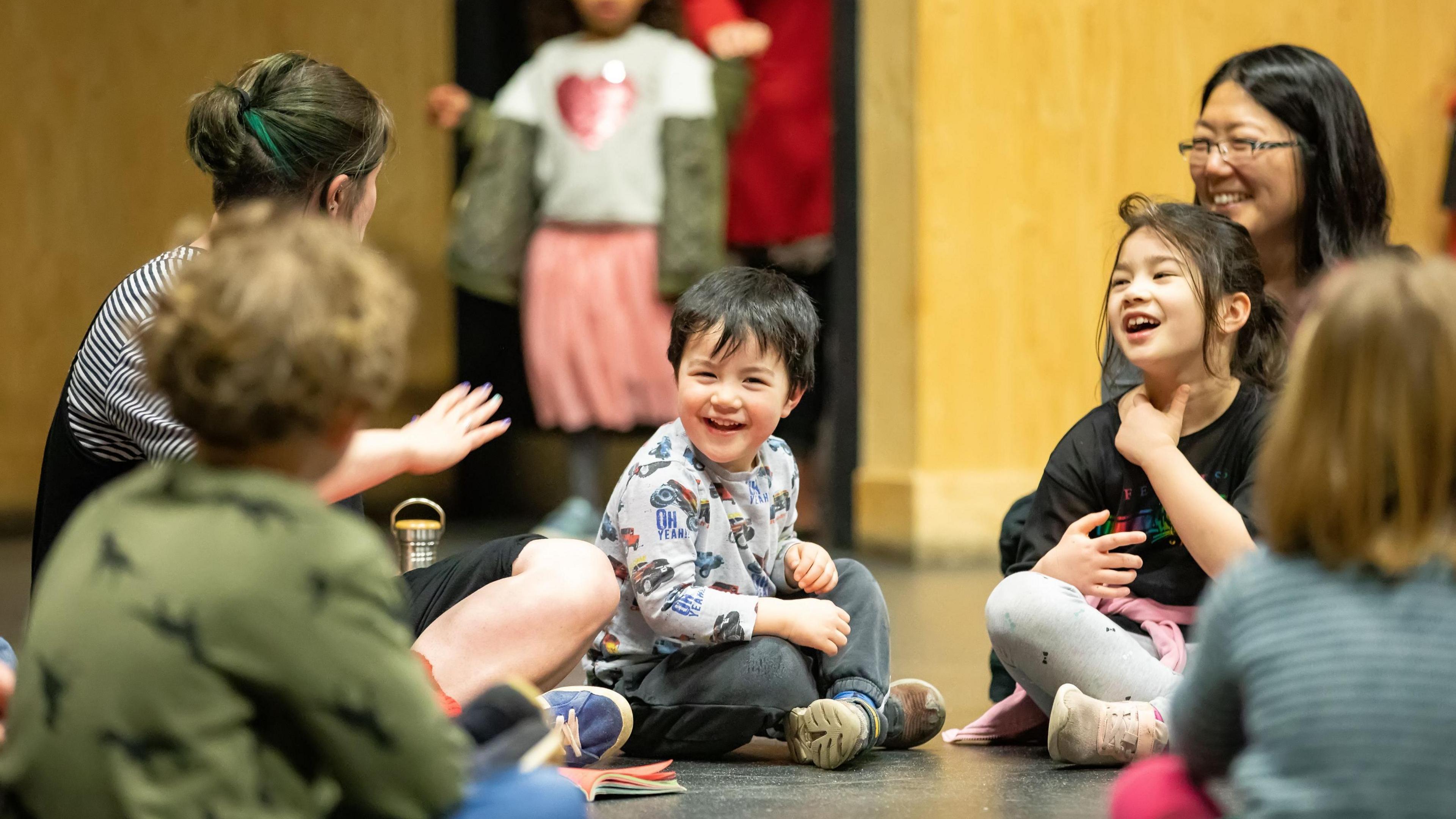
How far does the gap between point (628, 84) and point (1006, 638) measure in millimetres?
2935

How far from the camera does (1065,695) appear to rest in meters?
1.97

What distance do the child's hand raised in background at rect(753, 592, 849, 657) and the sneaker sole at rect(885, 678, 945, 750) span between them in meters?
0.16

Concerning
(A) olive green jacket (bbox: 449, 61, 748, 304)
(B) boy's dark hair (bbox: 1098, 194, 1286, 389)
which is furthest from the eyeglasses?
(A) olive green jacket (bbox: 449, 61, 748, 304)

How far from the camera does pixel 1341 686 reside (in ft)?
3.54

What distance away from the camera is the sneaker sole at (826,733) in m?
2.00

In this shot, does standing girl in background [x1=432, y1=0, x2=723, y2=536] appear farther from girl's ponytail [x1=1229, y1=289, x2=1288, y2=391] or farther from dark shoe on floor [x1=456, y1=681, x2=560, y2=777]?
dark shoe on floor [x1=456, y1=681, x2=560, y2=777]

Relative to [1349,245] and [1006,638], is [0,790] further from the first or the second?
[1349,245]

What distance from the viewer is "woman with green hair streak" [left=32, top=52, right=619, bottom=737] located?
1.75m

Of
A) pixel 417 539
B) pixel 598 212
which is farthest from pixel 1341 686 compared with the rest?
pixel 598 212

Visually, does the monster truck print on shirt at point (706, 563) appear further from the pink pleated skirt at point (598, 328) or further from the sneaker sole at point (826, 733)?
the pink pleated skirt at point (598, 328)


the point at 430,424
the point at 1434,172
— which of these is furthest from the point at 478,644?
the point at 1434,172

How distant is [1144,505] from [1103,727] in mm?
329

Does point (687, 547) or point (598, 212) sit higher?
point (598, 212)

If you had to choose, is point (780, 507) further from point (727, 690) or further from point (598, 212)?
point (598, 212)
